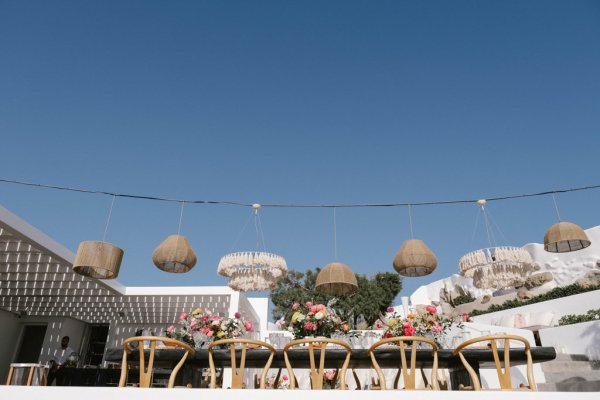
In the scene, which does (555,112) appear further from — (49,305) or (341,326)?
(49,305)

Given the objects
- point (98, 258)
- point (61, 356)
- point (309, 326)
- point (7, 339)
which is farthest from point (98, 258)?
point (7, 339)

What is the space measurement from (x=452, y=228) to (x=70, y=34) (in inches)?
358

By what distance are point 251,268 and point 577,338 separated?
8.72m

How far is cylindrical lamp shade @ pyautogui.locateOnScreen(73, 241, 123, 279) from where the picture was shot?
4.06 metres

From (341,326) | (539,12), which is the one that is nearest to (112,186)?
(341,326)

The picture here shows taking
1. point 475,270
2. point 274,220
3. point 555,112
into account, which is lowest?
point 475,270

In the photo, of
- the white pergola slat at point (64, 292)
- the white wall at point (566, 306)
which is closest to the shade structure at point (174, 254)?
the white pergola slat at point (64, 292)

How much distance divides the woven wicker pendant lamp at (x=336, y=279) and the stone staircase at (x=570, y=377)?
3.62 m

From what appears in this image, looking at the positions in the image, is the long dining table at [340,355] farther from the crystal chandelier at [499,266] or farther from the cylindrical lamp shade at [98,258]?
the crystal chandelier at [499,266]

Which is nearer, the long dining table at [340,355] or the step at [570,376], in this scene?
the long dining table at [340,355]

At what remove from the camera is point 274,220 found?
760 cm

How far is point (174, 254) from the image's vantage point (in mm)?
4434

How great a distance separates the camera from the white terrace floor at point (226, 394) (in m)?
2.09

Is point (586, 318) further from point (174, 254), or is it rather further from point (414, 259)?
point (174, 254)
